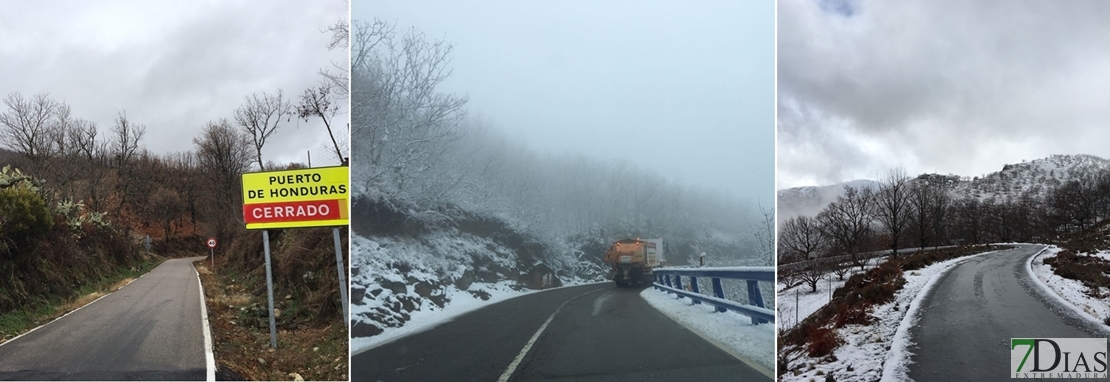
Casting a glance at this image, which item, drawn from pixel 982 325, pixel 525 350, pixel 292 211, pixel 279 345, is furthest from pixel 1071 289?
pixel 279 345

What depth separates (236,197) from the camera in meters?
24.4

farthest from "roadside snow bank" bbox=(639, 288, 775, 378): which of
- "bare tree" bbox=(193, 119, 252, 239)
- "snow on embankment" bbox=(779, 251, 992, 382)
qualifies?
"bare tree" bbox=(193, 119, 252, 239)

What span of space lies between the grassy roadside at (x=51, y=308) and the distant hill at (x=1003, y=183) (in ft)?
31.6

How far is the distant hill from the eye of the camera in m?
3.52

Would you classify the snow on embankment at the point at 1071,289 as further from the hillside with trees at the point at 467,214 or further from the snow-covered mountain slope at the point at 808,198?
the hillside with trees at the point at 467,214

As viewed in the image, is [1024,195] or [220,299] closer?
[1024,195]

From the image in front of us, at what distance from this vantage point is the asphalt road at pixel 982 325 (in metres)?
3.14

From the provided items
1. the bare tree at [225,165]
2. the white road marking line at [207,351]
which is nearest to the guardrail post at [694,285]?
the white road marking line at [207,351]

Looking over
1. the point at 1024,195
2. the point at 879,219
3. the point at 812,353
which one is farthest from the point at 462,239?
the point at 1024,195

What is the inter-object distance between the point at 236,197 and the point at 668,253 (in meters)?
26.6

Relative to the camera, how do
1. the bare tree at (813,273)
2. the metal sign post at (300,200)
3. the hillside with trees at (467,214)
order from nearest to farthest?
the hillside with trees at (467,214), the bare tree at (813,273), the metal sign post at (300,200)

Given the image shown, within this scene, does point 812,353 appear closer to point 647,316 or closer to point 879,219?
point 647,316

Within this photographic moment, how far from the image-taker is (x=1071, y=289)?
146 inches

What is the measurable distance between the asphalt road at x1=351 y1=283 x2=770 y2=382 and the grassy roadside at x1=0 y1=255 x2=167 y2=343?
8217 millimetres
